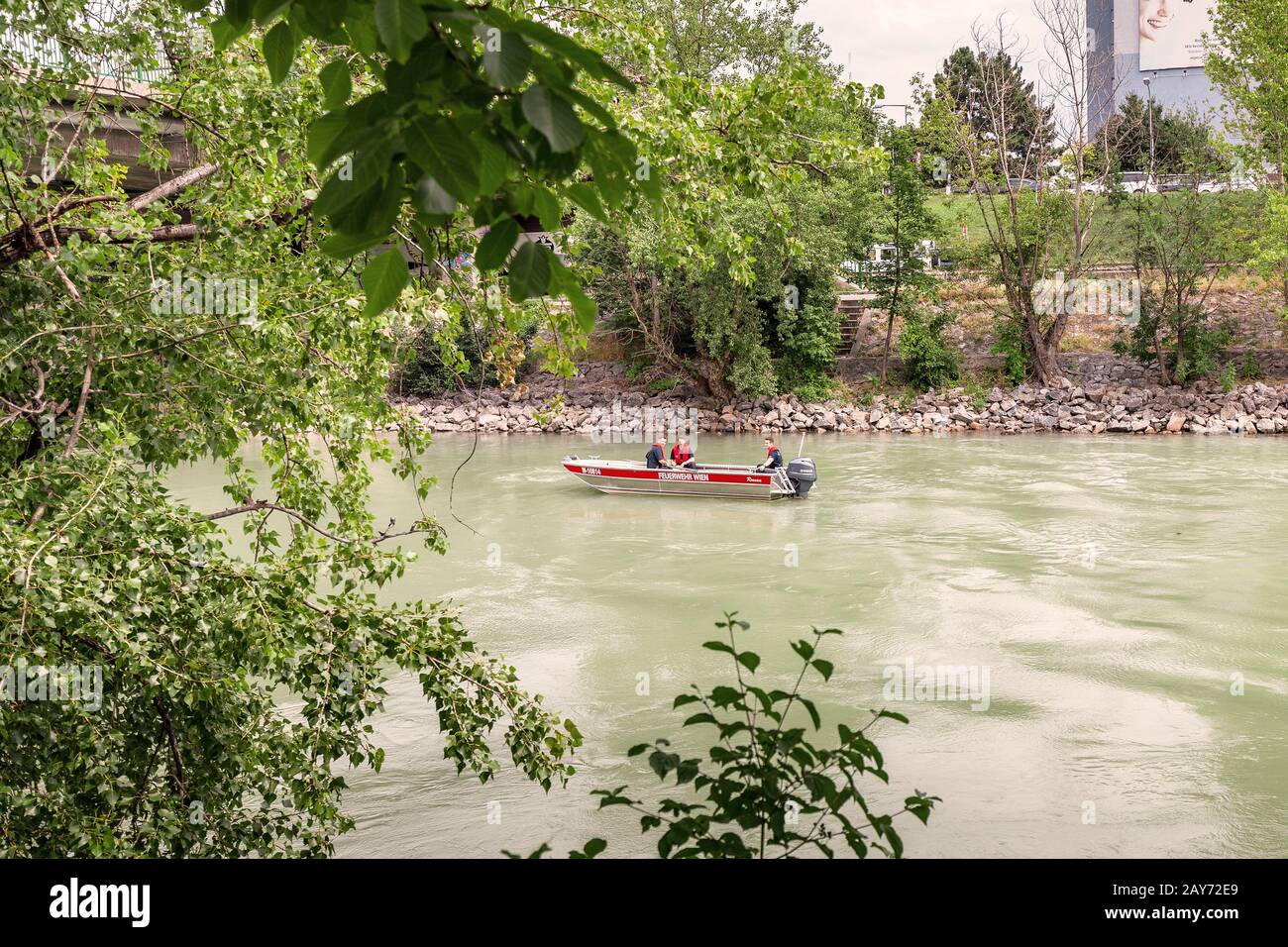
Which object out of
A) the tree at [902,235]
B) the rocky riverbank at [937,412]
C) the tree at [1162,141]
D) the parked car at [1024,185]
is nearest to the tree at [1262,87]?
the tree at [1162,141]

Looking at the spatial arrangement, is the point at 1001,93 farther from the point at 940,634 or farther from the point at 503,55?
the point at 503,55

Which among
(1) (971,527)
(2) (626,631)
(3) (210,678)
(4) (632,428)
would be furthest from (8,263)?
(4) (632,428)

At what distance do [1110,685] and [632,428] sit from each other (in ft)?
80.0

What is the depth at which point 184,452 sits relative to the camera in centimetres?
555

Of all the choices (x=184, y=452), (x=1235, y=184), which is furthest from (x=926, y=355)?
(x=184, y=452)

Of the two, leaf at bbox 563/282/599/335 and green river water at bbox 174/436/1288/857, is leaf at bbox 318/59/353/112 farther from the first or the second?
green river water at bbox 174/436/1288/857

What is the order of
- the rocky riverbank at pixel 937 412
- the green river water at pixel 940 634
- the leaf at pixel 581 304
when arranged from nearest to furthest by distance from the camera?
the leaf at pixel 581 304 < the green river water at pixel 940 634 < the rocky riverbank at pixel 937 412

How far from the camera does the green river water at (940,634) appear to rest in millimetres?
8289

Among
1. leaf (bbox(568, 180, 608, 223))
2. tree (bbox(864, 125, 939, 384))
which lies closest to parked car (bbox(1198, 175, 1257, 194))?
tree (bbox(864, 125, 939, 384))

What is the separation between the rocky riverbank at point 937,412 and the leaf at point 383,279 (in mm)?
27062

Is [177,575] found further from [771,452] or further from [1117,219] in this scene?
[1117,219]

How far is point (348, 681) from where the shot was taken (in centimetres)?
510

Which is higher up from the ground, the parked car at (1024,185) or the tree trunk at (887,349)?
the parked car at (1024,185)

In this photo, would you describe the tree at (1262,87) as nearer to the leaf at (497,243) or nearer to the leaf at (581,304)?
the leaf at (581,304)
